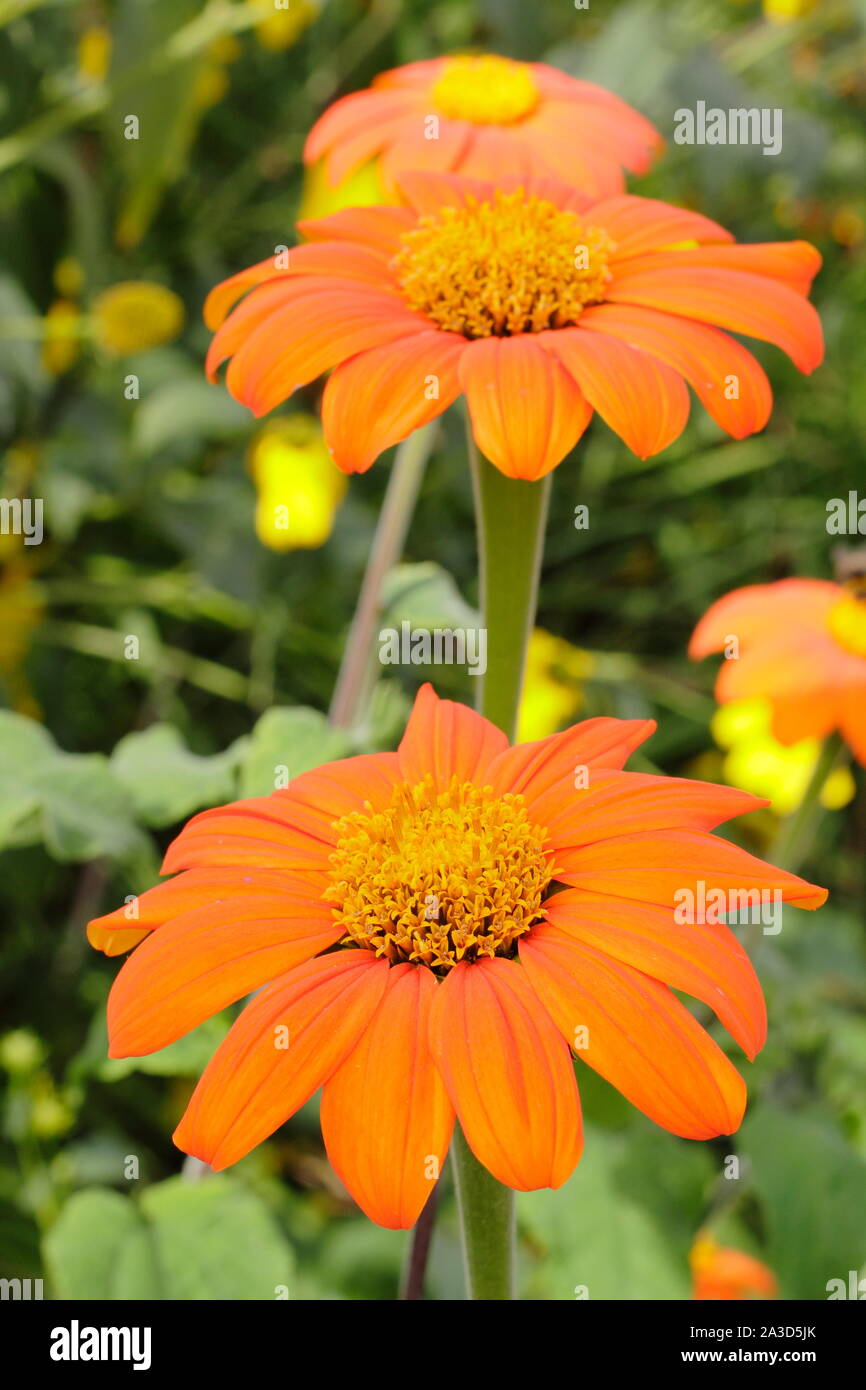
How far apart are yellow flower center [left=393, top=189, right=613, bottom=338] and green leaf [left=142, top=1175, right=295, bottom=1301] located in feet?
1.14

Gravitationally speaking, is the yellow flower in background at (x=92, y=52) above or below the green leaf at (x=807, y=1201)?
above

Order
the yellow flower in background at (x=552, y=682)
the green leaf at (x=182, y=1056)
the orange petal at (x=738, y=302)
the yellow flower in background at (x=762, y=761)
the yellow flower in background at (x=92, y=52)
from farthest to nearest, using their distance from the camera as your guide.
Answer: the yellow flower in background at (x=92, y=52), the yellow flower in background at (x=552, y=682), the yellow flower in background at (x=762, y=761), the green leaf at (x=182, y=1056), the orange petal at (x=738, y=302)

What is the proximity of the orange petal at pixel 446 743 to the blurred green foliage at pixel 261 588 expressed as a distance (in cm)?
12

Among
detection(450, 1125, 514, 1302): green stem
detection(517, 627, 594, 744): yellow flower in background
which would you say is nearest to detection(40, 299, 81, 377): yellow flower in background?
detection(517, 627, 594, 744): yellow flower in background

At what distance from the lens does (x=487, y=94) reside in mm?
571

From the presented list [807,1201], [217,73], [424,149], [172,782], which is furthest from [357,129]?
[217,73]

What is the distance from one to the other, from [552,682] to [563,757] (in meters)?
0.80

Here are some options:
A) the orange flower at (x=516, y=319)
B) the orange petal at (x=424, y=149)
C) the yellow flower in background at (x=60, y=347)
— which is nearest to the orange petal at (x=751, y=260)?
the orange flower at (x=516, y=319)

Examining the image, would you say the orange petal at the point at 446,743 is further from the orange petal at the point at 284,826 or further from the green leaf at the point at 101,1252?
the green leaf at the point at 101,1252

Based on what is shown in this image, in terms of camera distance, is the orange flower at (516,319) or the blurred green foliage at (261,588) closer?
the orange flower at (516,319)

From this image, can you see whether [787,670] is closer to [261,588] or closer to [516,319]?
[516,319]

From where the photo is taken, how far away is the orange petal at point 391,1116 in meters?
0.30

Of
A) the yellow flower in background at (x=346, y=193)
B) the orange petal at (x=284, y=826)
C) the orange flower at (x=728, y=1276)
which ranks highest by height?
the yellow flower in background at (x=346, y=193)

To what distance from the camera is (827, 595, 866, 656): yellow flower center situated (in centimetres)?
64
